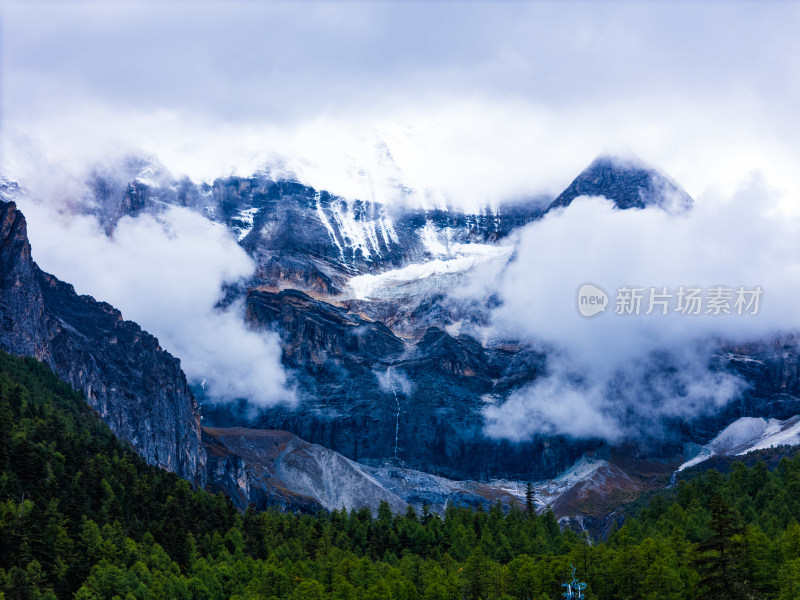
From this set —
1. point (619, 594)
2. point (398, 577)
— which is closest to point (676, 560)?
point (619, 594)

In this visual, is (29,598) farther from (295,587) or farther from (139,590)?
(295,587)

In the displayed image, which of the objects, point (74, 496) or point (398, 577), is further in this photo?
point (74, 496)

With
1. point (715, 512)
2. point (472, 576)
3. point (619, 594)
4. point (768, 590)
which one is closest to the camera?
point (715, 512)

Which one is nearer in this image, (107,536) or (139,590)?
(139,590)

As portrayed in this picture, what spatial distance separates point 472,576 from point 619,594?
23993 mm

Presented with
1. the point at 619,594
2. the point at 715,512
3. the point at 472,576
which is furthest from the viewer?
the point at 472,576

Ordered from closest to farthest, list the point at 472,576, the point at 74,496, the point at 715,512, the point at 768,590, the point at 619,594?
the point at 715,512
the point at 768,590
the point at 619,594
the point at 472,576
the point at 74,496

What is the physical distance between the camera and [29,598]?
156875 millimetres

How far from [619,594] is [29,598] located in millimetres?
80239

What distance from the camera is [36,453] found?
199 metres

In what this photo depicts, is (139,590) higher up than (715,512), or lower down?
lower down

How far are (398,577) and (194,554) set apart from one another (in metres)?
35.9

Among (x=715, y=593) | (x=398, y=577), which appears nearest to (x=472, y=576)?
(x=398, y=577)

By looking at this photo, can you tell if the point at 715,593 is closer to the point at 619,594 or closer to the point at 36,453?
the point at 619,594
